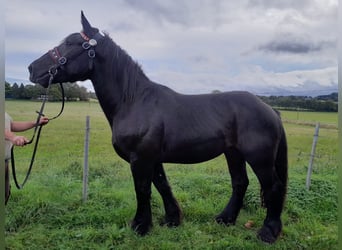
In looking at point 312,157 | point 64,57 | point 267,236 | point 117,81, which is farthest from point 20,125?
point 312,157

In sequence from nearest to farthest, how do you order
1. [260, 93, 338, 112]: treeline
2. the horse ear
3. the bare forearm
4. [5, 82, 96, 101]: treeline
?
1. the bare forearm
2. the horse ear
3. [5, 82, 96, 101]: treeline
4. [260, 93, 338, 112]: treeline

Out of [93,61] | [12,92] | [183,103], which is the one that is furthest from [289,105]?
[12,92]

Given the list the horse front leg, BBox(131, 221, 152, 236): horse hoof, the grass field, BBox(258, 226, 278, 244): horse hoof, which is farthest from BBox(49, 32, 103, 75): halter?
BBox(258, 226, 278, 244): horse hoof

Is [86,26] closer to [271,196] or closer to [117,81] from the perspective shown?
[117,81]

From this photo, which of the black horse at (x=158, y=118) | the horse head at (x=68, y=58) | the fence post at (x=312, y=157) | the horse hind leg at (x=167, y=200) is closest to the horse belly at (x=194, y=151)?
the black horse at (x=158, y=118)

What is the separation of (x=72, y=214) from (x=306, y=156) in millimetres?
3588

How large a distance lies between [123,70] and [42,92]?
1.02 m

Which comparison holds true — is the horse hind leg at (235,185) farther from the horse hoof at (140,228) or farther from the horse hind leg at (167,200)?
the horse hoof at (140,228)

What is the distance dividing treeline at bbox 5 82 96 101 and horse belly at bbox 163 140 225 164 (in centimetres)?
133

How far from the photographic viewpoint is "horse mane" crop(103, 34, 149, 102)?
9.35 feet

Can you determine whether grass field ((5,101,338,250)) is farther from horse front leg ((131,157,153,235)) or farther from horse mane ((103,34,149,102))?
horse mane ((103,34,149,102))

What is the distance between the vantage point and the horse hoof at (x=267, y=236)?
116 inches

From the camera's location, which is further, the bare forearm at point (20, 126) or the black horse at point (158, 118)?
the black horse at point (158, 118)

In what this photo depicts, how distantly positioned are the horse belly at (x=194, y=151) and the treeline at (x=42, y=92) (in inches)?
52.5
